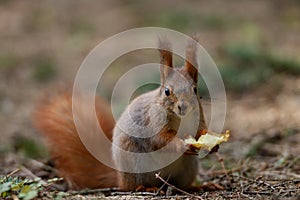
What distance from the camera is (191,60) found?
2.74 metres

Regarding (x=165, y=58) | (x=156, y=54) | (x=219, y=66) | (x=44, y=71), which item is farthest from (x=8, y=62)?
(x=165, y=58)

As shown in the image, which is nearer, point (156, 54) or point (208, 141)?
point (208, 141)

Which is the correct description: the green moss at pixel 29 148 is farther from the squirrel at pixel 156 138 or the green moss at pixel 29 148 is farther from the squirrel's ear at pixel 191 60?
the squirrel's ear at pixel 191 60

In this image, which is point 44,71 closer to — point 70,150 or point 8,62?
point 8,62

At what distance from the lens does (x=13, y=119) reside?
502 centimetres

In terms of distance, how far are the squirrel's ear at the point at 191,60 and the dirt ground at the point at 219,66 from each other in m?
0.40

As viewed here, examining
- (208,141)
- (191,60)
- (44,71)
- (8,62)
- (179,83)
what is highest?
(8,62)

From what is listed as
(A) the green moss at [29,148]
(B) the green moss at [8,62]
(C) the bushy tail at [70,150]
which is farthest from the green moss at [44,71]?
(C) the bushy tail at [70,150]

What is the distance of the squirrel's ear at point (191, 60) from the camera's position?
272 centimetres

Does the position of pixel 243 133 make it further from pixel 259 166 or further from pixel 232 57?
pixel 232 57

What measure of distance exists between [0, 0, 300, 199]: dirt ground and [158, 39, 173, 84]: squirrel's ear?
1.37 feet

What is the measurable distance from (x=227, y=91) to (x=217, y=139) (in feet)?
9.25

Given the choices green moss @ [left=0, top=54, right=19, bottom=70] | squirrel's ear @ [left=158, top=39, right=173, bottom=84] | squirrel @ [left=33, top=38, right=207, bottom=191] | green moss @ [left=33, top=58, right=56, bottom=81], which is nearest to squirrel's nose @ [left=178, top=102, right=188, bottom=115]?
squirrel @ [left=33, top=38, right=207, bottom=191]

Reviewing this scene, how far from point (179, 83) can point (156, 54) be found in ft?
13.7
